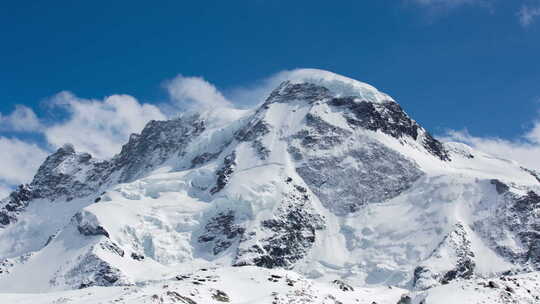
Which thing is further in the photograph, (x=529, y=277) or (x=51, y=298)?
(x=51, y=298)

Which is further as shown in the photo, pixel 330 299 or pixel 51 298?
pixel 51 298

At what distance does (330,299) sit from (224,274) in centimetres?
1320

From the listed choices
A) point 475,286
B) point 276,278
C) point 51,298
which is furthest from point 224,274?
point 475,286

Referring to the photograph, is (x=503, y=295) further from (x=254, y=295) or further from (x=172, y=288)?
(x=172, y=288)

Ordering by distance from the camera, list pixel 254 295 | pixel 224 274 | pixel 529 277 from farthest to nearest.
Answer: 1. pixel 224 274
2. pixel 254 295
3. pixel 529 277

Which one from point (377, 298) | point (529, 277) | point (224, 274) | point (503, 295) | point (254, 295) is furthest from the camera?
point (377, 298)

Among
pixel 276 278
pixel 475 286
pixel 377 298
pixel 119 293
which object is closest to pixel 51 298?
pixel 119 293

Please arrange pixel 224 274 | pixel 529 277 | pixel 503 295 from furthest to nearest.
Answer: pixel 224 274 < pixel 529 277 < pixel 503 295

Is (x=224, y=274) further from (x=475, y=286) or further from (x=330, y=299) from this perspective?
(x=475, y=286)

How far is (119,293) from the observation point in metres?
84.0

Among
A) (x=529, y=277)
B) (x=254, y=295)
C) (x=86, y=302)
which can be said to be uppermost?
(x=529, y=277)

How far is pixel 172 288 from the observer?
7800cm

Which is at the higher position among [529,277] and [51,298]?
[529,277]

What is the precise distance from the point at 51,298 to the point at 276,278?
82.8 feet
